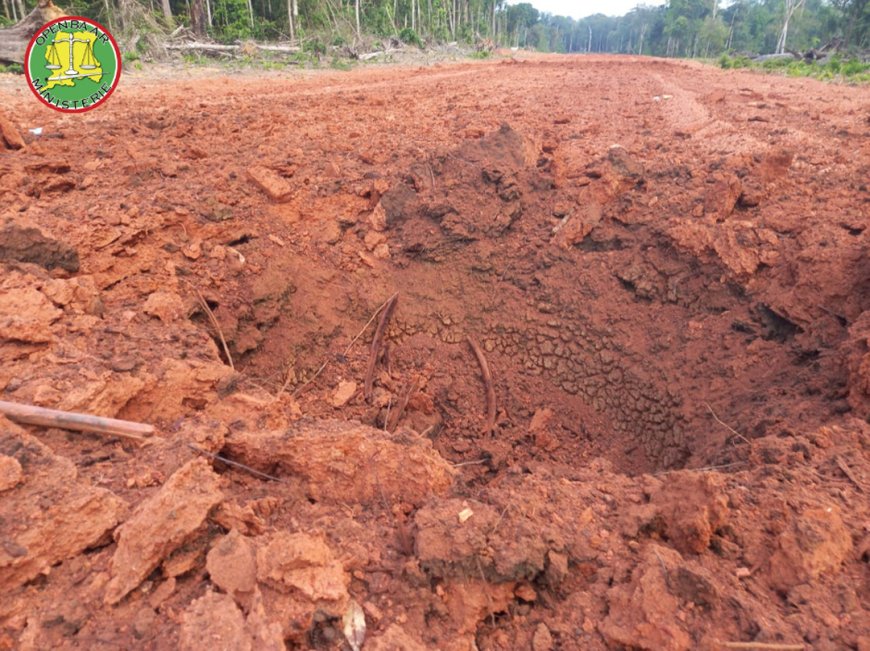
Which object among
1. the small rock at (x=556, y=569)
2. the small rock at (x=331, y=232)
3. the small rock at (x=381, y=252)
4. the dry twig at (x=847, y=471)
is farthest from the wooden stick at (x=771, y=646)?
the small rock at (x=331, y=232)

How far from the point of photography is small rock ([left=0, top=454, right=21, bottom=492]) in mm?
1725

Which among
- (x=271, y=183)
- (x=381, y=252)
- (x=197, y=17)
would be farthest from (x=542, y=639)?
(x=197, y=17)

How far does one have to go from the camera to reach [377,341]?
4.40 metres

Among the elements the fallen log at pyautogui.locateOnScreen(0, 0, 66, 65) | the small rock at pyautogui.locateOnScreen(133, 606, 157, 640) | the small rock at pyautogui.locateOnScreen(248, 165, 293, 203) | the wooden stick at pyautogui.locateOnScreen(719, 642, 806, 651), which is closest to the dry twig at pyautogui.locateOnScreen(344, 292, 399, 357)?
the small rock at pyautogui.locateOnScreen(248, 165, 293, 203)

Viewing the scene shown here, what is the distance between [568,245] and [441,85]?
244 inches

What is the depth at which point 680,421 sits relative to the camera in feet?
12.0

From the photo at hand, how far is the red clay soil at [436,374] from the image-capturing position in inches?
66.4

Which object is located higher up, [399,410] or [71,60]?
[71,60]

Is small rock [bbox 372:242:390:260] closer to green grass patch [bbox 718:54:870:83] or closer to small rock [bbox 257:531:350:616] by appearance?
small rock [bbox 257:531:350:616]

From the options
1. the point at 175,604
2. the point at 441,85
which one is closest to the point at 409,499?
the point at 175,604

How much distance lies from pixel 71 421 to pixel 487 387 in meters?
2.88

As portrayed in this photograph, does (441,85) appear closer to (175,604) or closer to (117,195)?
(117,195)

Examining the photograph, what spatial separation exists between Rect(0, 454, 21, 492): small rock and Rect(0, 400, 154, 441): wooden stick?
1.32 ft

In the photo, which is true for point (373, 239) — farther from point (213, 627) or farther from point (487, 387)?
point (213, 627)
